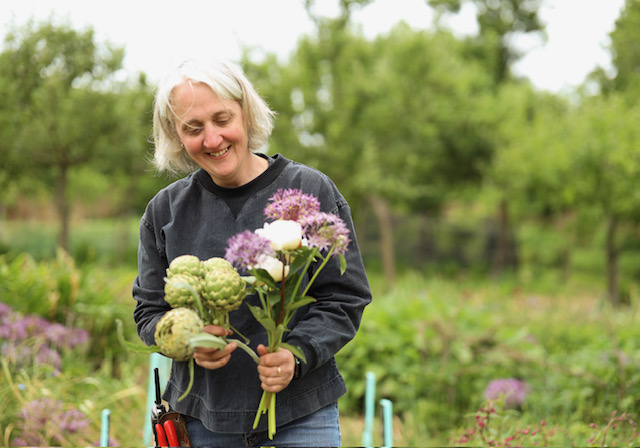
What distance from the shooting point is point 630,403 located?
292 cm

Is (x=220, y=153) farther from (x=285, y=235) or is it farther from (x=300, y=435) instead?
(x=300, y=435)

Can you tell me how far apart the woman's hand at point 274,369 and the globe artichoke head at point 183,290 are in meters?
0.19

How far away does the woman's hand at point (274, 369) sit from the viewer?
1295 mm

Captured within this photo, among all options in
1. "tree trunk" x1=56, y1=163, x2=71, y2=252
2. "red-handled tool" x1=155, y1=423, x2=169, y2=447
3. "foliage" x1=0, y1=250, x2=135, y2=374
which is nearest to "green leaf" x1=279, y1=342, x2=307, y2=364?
"red-handled tool" x1=155, y1=423, x2=169, y2=447

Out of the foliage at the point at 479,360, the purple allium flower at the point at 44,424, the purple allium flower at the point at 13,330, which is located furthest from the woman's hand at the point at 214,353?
the purple allium flower at the point at 13,330

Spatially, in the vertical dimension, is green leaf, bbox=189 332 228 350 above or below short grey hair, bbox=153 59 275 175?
below

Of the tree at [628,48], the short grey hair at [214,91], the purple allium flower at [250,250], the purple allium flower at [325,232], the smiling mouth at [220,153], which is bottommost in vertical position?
the purple allium flower at [250,250]

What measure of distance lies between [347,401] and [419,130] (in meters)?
8.96

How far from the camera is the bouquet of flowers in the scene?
1206mm

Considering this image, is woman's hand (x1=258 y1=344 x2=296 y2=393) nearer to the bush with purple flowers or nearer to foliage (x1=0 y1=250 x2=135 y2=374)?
the bush with purple flowers

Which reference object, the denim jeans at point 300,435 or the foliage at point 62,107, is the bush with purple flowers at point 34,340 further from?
the foliage at point 62,107

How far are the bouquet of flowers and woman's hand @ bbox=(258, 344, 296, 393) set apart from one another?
0.02 m

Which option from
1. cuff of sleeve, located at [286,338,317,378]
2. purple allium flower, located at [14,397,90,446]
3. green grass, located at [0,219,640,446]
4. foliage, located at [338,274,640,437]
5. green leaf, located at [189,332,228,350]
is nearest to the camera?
green leaf, located at [189,332,228,350]

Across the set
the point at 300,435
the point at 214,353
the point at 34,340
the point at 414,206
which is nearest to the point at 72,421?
the point at 34,340
